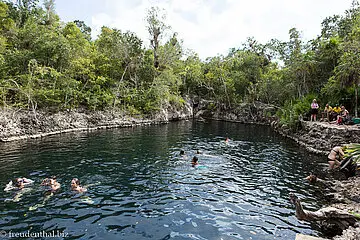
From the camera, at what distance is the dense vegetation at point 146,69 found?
76.5 ft

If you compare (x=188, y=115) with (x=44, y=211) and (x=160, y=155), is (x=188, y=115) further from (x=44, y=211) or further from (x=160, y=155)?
(x=44, y=211)

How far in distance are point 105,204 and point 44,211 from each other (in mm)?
1928

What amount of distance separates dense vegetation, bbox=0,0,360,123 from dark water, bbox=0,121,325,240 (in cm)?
921

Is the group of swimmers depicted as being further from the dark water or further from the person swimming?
the dark water

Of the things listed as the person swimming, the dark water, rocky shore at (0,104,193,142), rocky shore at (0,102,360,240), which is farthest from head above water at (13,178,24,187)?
rocky shore at (0,104,193,142)

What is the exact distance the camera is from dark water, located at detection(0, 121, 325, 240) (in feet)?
22.6

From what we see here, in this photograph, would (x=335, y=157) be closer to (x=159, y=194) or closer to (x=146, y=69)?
(x=159, y=194)

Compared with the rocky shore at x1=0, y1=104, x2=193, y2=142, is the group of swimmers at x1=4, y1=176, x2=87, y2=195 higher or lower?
lower

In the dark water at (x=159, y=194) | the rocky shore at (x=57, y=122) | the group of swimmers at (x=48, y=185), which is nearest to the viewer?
the dark water at (x=159, y=194)

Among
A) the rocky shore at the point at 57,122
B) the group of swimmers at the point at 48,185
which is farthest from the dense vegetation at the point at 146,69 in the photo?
the group of swimmers at the point at 48,185

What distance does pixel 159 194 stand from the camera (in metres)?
9.45

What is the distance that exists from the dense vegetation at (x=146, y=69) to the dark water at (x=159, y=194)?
9.21 meters

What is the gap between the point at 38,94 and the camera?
2356 centimetres

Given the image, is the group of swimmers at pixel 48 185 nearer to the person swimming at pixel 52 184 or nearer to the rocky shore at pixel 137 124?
the person swimming at pixel 52 184
